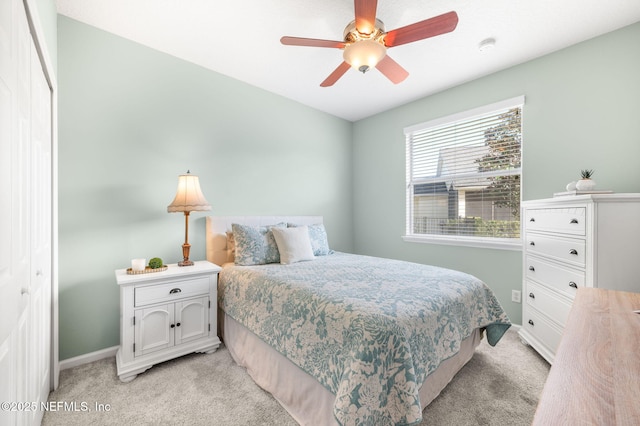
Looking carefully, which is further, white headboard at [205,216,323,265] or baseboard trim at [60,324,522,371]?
white headboard at [205,216,323,265]

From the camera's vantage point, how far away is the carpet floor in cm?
154

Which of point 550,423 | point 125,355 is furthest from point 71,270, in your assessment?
point 550,423

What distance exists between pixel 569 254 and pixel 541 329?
0.68 metres

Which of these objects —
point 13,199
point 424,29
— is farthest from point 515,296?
point 13,199

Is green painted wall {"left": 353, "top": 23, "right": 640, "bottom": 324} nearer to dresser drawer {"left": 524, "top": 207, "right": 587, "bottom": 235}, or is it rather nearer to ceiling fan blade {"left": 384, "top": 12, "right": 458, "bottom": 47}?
dresser drawer {"left": 524, "top": 207, "right": 587, "bottom": 235}

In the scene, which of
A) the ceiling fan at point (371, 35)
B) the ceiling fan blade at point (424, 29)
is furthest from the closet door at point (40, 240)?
the ceiling fan blade at point (424, 29)

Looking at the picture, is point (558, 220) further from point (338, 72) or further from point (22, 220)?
point (22, 220)

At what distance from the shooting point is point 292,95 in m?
3.46

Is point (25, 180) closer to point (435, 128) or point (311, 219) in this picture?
point (311, 219)

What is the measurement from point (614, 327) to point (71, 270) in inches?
122

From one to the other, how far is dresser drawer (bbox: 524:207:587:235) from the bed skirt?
98cm

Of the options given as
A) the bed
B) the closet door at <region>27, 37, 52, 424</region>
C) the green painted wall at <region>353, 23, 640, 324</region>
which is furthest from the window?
the closet door at <region>27, 37, 52, 424</region>

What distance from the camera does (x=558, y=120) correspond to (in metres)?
2.50

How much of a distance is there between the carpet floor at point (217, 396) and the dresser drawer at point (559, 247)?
2.76ft
